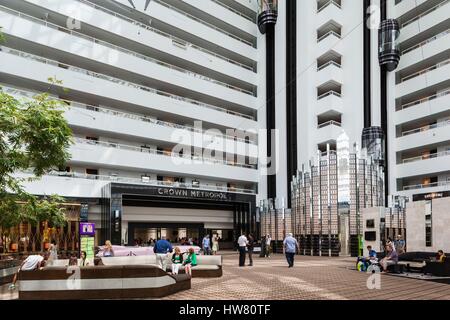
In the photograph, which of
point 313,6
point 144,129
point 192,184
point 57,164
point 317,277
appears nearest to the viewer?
point 57,164

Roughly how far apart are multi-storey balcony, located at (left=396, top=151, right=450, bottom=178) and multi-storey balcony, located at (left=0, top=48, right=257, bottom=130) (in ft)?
47.4

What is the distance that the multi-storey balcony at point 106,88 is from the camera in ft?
100

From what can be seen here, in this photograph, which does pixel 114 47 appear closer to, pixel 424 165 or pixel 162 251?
pixel 162 251

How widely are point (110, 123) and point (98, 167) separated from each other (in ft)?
11.5

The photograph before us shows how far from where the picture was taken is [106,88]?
34.5 meters

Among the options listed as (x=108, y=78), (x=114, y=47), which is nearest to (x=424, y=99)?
(x=114, y=47)

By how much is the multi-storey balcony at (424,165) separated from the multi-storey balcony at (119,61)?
15475mm

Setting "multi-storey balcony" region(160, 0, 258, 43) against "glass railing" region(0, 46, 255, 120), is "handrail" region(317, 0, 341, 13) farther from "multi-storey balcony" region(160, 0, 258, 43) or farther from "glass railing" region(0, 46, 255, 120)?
"glass railing" region(0, 46, 255, 120)

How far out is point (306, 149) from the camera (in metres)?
39.7

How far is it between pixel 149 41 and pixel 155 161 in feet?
32.7

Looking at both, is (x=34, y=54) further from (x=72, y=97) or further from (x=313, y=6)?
(x=313, y=6)

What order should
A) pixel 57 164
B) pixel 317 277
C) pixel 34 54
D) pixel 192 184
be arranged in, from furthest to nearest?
1. pixel 192 184
2. pixel 34 54
3. pixel 317 277
4. pixel 57 164

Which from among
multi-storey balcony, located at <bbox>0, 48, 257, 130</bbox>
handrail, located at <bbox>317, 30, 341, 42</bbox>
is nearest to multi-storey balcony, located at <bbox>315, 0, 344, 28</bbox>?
handrail, located at <bbox>317, 30, 341, 42</bbox>

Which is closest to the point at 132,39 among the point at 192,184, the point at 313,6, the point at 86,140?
the point at 86,140
